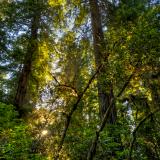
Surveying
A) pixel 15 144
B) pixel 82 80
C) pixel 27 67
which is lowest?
pixel 15 144

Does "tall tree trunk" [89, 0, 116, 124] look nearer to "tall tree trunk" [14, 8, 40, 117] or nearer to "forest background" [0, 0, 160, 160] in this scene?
"forest background" [0, 0, 160, 160]

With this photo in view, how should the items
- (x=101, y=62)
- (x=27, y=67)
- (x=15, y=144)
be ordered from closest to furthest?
(x=15, y=144)
(x=101, y=62)
(x=27, y=67)

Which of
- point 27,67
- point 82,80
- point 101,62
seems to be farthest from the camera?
point 27,67

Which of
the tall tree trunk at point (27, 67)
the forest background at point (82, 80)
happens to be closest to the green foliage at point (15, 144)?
the forest background at point (82, 80)

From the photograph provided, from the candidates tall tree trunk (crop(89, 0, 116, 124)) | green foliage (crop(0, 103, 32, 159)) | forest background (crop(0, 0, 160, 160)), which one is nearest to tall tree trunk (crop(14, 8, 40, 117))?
forest background (crop(0, 0, 160, 160))

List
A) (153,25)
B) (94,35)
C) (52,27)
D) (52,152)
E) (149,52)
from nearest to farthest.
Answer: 1. (149,52)
2. (153,25)
3. (52,152)
4. (94,35)
5. (52,27)

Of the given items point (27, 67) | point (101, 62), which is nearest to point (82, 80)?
point (27, 67)

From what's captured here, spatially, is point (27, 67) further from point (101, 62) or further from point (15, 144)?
point (15, 144)

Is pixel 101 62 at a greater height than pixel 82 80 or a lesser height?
lesser

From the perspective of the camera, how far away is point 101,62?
8477mm

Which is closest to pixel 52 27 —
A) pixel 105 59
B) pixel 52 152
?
pixel 52 152

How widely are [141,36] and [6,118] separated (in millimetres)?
4790

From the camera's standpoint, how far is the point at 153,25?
28.1 ft

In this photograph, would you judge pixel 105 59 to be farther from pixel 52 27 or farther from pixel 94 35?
pixel 52 27
